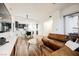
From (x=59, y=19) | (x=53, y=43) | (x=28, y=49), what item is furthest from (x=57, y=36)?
(x=28, y=49)

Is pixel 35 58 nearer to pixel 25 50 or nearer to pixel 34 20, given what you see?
pixel 25 50

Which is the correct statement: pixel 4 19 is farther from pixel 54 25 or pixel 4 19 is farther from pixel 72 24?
pixel 72 24

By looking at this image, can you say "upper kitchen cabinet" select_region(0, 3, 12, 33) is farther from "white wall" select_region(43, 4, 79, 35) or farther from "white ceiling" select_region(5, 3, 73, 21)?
"white wall" select_region(43, 4, 79, 35)

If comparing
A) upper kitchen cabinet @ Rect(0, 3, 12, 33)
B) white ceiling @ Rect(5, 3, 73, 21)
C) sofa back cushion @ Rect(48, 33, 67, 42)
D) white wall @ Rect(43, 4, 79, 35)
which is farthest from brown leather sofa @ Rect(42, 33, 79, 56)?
upper kitchen cabinet @ Rect(0, 3, 12, 33)

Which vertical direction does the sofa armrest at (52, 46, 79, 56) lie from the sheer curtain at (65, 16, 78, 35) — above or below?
below

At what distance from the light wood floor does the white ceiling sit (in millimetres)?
534

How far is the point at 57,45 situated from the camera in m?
2.18

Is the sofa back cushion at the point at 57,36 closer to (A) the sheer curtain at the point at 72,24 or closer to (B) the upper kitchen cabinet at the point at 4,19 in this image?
(A) the sheer curtain at the point at 72,24

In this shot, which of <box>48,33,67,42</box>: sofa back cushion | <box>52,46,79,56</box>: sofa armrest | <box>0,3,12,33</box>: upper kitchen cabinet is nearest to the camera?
<box>52,46,79,56</box>: sofa armrest

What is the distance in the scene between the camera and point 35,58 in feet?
6.79

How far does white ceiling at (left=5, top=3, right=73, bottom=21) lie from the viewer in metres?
2.13

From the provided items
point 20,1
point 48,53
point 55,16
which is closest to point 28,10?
point 20,1

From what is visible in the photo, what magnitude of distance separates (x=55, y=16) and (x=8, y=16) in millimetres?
963

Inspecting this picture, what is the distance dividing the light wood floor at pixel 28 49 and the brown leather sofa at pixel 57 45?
0.10 m
